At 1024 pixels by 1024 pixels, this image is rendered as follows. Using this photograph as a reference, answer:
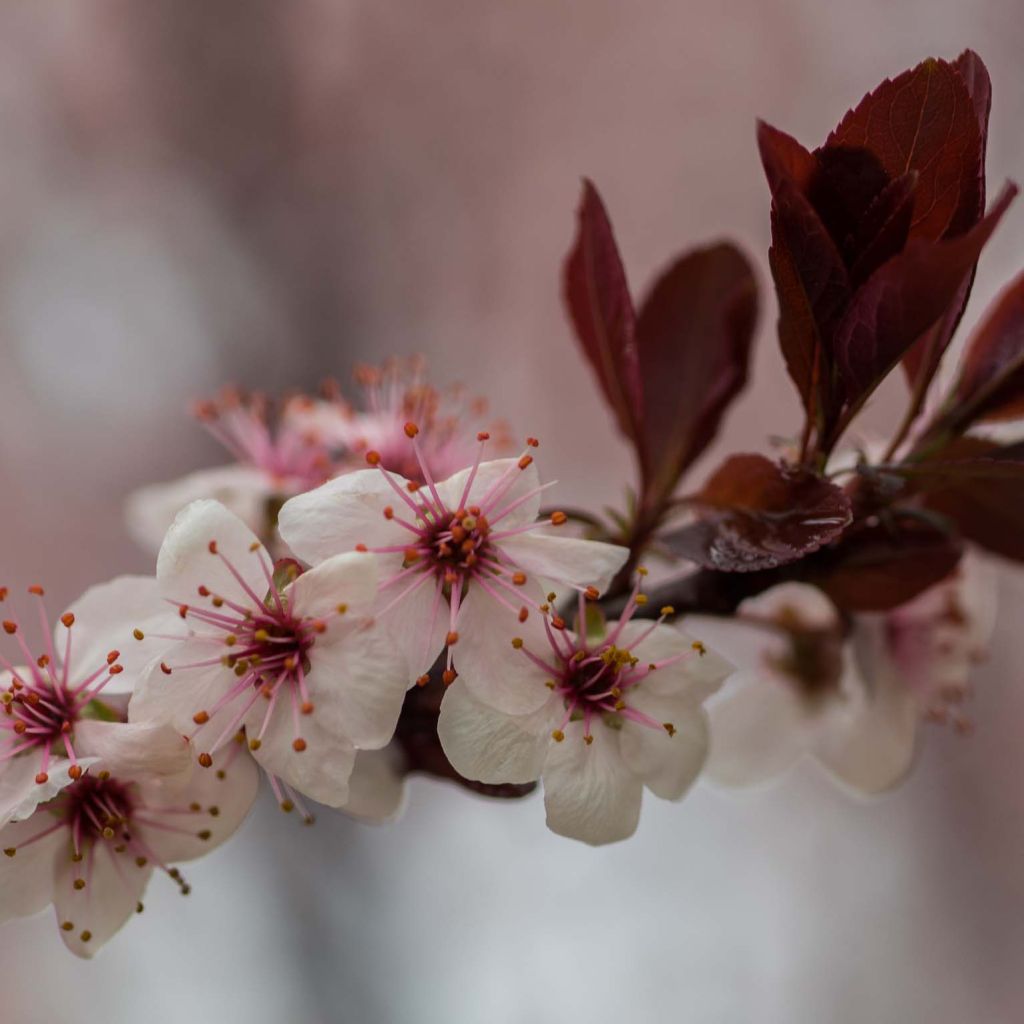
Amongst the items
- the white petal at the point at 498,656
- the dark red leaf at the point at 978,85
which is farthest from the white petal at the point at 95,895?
the dark red leaf at the point at 978,85

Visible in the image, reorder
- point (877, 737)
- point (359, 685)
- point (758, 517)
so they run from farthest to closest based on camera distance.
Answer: point (877, 737) → point (758, 517) → point (359, 685)

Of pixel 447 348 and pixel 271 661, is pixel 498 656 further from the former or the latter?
pixel 447 348

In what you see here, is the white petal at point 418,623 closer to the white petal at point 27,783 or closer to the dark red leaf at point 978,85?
the white petal at point 27,783

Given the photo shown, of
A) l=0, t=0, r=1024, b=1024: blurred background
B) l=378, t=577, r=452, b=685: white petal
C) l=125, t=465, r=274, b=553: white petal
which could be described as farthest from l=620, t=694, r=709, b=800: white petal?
l=0, t=0, r=1024, b=1024: blurred background

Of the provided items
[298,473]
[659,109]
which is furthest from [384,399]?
[659,109]

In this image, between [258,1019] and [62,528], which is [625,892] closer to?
[258,1019]

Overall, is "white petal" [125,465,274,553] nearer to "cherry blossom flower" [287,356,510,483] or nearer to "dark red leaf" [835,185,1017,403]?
"cherry blossom flower" [287,356,510,483]

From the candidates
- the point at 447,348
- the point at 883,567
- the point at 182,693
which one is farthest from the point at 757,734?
the point at 447,348
